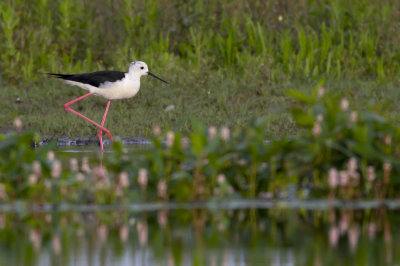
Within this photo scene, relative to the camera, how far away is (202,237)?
5.14 m

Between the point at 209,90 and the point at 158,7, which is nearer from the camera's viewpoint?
the point at 209,90

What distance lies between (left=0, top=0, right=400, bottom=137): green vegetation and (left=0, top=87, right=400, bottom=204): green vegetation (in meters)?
5.41

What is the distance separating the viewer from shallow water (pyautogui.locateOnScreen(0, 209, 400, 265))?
4504 mm

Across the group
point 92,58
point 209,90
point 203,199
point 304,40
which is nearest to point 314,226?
point 203,199

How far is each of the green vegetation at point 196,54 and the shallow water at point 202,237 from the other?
241 inches

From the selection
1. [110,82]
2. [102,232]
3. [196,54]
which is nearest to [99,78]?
[110,82]

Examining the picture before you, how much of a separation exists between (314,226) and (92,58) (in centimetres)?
1058

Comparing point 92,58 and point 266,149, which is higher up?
point 92,58

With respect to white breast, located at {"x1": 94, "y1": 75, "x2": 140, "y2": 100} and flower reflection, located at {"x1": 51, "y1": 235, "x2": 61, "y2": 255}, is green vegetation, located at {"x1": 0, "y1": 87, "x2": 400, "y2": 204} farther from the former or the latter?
white breast, located at {"x1": 94, "y1": 75, "x2": 140, "y2": 100}

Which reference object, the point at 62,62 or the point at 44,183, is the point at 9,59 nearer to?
the point at 62,62

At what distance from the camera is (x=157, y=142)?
21.1 ft

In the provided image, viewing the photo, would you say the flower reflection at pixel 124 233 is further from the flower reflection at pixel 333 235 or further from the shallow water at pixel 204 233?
the flower reflection at pixel 333 235

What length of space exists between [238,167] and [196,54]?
815 cm

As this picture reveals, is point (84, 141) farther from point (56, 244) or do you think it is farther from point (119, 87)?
point (56, 244)
